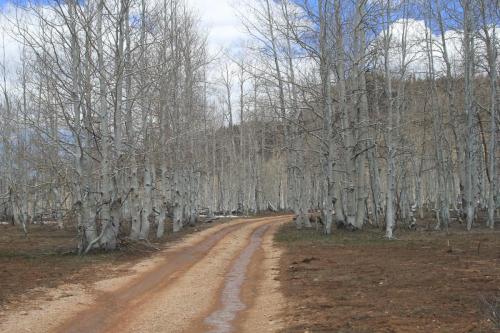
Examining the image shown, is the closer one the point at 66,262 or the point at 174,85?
the point at 66,262

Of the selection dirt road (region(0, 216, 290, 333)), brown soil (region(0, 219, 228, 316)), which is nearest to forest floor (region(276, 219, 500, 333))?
dirt road (region(0, 216, 290, 333))

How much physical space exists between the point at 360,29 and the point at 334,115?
425cm

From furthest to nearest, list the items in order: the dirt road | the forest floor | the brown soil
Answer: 1. the brown soil
2. the dirt road
3. the forest floor

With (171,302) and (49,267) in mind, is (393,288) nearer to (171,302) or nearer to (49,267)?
(171,302)

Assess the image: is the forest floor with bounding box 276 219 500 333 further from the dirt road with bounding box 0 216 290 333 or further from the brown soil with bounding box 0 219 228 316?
the brown soil with bounding box 0 219 228 316

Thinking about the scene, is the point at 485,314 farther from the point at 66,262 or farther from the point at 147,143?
the point at 147,143

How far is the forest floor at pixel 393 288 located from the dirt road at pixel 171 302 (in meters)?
0.62

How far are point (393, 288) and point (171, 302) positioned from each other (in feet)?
14.0

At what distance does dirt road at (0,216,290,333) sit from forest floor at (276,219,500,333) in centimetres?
62

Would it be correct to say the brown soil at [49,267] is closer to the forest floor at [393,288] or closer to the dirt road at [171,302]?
the dirt road at [171,302]

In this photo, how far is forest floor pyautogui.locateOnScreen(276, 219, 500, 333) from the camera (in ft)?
23.3

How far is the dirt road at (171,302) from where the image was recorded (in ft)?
26.2

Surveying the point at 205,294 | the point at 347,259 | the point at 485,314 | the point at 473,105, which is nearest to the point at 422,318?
the point at 485,314

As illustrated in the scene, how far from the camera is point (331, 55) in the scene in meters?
23.9
